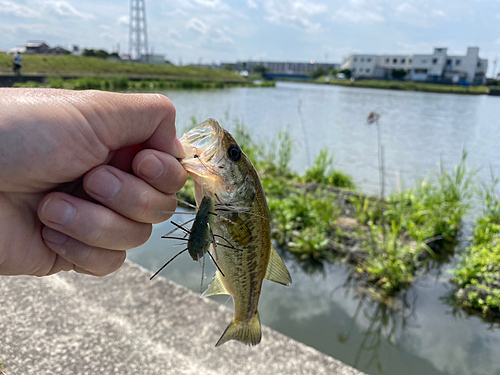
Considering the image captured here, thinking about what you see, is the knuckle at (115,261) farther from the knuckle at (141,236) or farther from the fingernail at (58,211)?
the fingernail at (58,211)

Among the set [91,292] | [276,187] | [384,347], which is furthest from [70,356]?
[276,187]

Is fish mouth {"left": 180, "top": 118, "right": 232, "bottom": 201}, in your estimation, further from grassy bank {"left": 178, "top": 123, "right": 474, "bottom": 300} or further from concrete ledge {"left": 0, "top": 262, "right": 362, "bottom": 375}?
grassy bank {"left": 178, "top": 123, "right": 474, "bottom": 300}

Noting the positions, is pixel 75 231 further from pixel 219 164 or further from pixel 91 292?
pixel 91 292

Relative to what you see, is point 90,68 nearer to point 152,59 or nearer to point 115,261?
point 115,261

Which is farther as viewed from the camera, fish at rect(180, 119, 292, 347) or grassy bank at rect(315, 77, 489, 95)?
grassy bank at rect(315, 77, 489, 95)

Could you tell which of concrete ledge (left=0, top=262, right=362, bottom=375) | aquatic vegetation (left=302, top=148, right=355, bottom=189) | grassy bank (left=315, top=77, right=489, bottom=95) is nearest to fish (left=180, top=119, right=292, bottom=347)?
concrete ledge (left=0, top=262, right=362, bottom=375)

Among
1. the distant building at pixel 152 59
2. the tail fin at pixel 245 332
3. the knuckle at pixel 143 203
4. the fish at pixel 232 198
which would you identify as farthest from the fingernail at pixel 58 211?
the distant building at pixel 152 59
